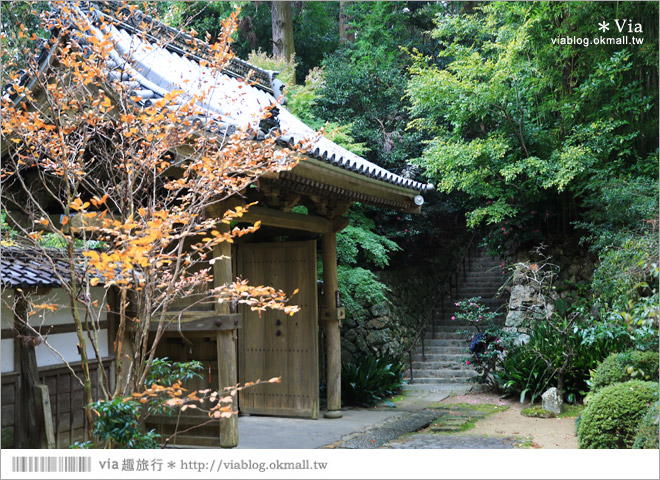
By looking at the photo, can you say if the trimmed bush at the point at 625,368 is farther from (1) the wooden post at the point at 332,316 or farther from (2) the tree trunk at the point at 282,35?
(2) the tree trunk at the point at 282,35

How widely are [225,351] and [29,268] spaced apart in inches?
88.2

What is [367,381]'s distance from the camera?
8758 millimetres

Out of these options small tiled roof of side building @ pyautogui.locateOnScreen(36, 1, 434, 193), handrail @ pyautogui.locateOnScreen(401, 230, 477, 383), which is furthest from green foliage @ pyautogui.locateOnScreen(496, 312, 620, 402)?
small tiled roof of side building @ pyautogui.locateOnScreen(36, 1, 434, 193)

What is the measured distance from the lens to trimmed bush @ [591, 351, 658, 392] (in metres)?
5.67

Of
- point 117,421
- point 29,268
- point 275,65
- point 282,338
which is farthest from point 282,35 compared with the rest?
point 117,421

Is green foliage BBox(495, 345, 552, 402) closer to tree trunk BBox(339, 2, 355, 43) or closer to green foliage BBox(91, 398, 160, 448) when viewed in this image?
green foliage BBox(91, 398, 160, 448)

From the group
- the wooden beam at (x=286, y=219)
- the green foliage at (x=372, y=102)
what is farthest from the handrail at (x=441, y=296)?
the wooden beam at (x=286, y=219)

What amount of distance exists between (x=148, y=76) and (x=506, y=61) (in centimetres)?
593

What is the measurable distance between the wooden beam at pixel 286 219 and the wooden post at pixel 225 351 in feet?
1.90

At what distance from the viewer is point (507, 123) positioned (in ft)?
33.2

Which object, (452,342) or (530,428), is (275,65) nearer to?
(452,342)

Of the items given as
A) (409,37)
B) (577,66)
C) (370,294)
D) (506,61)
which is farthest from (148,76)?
(409,37)

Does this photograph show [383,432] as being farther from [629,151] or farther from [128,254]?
[629,151]

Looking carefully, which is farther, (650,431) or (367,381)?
(367,381)
